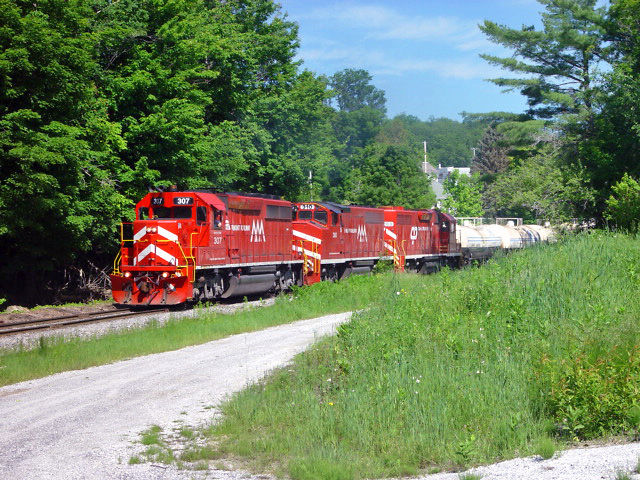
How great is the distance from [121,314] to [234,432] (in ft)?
46.6

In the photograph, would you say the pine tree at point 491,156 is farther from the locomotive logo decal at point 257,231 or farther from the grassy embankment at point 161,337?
the grassy embankment at point 161,337

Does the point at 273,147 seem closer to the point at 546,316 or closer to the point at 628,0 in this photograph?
the point at 628,0

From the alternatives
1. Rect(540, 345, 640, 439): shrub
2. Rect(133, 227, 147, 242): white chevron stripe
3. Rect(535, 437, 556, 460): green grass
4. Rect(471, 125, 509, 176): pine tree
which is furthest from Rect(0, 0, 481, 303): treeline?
Rect(471, 125, 509, 176): pine tree

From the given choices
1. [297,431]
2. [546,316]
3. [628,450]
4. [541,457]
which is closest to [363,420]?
[297,431]

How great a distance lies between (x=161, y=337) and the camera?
16.5m

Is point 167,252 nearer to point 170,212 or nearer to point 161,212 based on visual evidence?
point 170,212

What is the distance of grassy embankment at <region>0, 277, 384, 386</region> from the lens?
44.3 ft

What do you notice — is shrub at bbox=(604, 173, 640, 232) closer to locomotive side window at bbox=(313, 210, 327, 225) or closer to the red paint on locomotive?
locomotive side window at bbox=(313, 210, 327, 225)

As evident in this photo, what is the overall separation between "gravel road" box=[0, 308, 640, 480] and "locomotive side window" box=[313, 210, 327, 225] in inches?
633

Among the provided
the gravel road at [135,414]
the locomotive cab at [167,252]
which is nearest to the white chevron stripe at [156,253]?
the locomotive cab at [167,252]

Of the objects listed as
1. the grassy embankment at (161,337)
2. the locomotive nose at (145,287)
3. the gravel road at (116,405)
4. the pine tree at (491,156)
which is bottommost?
the gravel road at (116,405)

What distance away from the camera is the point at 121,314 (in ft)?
72.2

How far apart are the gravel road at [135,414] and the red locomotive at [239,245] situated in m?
7.48

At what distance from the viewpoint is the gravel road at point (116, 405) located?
25.0 feet
